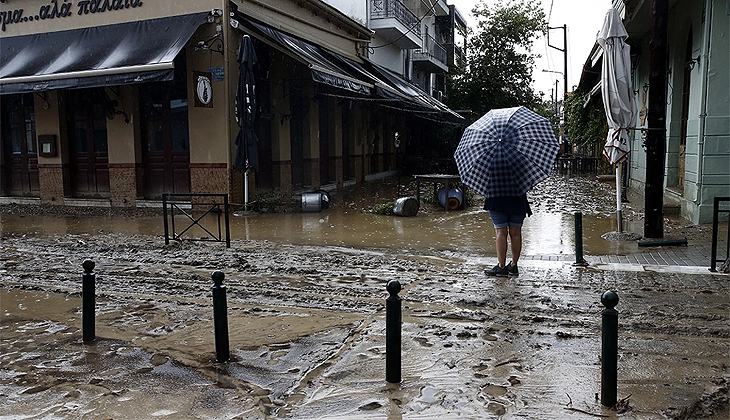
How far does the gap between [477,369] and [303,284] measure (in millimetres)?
3019

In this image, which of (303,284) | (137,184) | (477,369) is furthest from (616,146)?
(137,184)

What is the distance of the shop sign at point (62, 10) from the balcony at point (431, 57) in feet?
65.3

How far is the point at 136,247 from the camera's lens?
9.38 m

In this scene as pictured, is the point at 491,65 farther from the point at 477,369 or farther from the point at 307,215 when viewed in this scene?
the point at 477,369

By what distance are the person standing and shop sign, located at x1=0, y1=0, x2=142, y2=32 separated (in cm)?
1134

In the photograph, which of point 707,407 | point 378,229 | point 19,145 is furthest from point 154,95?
point 707,407

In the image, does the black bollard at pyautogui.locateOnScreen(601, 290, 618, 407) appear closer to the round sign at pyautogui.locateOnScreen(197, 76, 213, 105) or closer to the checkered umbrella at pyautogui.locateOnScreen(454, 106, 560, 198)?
the checkered umbrella at pyautogui.locateOnScreen(454, 106, 560, 198)

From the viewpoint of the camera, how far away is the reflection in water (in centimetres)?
941

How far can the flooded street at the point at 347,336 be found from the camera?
3.80 meters

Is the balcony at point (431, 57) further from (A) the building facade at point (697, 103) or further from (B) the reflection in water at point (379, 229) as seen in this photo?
(B) the reflection in water at point (379, 229)

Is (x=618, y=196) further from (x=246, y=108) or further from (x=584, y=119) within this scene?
(x=584, y=119)

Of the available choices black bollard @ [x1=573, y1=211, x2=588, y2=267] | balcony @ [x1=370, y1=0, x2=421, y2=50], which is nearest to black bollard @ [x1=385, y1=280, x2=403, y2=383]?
black bollard @ [x1=573, y1=211, x2=588, y2=267]

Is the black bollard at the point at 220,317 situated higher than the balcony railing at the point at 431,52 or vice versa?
the balcony railing at the point at 431,52

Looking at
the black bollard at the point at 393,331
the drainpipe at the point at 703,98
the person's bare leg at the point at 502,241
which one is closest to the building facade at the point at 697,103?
the drainpipe at the point at 703,98
